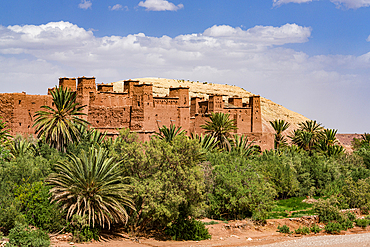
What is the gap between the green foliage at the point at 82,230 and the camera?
714 inches

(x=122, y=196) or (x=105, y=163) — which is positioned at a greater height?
(x=105, y=163)

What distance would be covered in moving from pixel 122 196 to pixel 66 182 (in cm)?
251

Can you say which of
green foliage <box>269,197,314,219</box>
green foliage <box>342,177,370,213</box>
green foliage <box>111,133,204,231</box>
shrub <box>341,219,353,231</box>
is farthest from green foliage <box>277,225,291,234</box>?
green foliage <box>342,177,370,213</box>

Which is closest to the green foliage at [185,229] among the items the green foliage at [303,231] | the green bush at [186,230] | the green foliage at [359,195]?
the green bush at [186,230]

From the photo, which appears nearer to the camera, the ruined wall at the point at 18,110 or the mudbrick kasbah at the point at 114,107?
the ruined wall at the point at 18,110

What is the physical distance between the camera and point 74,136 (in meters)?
27.0

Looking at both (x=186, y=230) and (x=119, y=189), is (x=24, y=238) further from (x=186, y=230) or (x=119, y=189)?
(x=186, y=230)

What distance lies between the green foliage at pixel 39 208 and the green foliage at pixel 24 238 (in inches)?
42.9

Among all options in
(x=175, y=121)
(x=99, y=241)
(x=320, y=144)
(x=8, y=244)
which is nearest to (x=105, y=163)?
(x=99, y=241)

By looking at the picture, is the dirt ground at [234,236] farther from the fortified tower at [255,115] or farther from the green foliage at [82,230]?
the fortified tower at [255,115]

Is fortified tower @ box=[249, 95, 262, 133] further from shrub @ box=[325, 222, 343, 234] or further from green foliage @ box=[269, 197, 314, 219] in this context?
shrub @ box=[325, 222, 343, 234]

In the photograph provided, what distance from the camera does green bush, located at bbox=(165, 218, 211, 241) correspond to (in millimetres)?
20672

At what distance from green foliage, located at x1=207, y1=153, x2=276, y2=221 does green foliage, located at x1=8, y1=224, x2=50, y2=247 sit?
10.4 m

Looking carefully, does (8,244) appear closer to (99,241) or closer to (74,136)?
(99,241)
